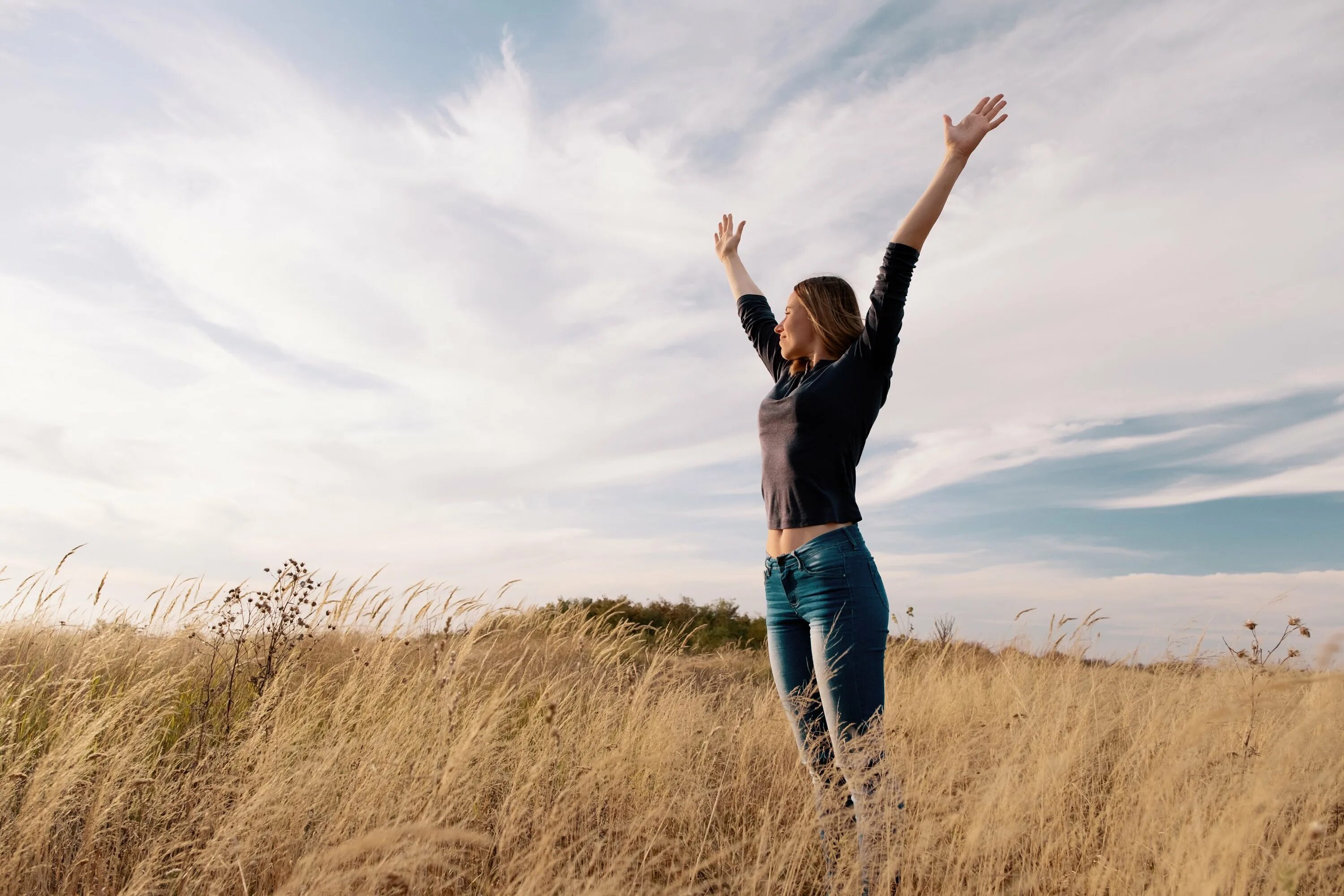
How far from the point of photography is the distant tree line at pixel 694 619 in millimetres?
13250

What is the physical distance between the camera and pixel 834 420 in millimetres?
3078

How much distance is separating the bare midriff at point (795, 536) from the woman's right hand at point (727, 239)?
2.37 meters

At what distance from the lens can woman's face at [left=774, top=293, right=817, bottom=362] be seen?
345 cm

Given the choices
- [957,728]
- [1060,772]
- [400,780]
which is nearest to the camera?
[400,780]

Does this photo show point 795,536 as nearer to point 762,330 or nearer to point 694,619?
point 762,330

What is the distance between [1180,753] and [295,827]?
14.9ft

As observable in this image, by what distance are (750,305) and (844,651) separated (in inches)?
88.9

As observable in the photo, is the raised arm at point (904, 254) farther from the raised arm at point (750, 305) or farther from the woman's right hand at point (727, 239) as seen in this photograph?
the woman's right hand at point (727, 239)

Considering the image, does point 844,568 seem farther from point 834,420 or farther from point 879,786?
point 879,786

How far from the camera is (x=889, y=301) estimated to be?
9.70ft

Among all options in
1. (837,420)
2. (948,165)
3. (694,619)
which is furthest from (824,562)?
(694,619)

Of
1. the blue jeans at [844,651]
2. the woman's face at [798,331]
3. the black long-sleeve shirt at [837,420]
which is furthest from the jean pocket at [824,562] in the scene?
the woman's face at [798,331]

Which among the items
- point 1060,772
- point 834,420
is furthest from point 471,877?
point 1060,772

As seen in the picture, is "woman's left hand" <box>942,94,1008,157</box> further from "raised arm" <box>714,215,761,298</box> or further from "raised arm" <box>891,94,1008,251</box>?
"raised arm" <box>714,215,761,298</box>
